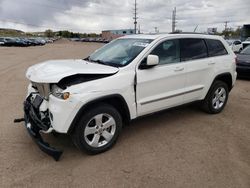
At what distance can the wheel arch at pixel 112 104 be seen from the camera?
3447 mm

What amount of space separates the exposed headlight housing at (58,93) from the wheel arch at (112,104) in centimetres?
26

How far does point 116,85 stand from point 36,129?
132 centimetres

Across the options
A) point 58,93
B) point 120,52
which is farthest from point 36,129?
point 120,52

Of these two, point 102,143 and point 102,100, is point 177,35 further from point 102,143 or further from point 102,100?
point 102,143

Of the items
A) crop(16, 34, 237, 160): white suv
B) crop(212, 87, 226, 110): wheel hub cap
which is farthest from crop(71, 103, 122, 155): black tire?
crop(212, 87, 226, 110): wheel hub cap

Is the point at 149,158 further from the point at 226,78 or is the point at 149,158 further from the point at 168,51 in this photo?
the point at 226,78

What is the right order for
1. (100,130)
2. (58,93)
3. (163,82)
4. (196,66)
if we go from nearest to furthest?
(58,93)
(100,130)
(163,82)
(196,66)

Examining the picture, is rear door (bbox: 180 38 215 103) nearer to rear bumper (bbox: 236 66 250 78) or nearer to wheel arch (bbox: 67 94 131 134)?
wheel arch (bbox: 67 94 131 134)

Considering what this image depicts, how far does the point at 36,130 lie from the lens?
3.72 m

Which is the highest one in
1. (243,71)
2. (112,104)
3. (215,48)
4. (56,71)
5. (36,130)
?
(215,48)

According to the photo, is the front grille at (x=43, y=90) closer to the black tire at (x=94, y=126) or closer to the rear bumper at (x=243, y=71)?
the black tire at (x=94, y=126)

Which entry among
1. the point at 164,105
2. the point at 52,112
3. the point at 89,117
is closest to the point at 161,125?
the point at 164,105

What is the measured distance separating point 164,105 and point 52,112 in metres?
1.98

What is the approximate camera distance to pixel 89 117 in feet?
11.7
